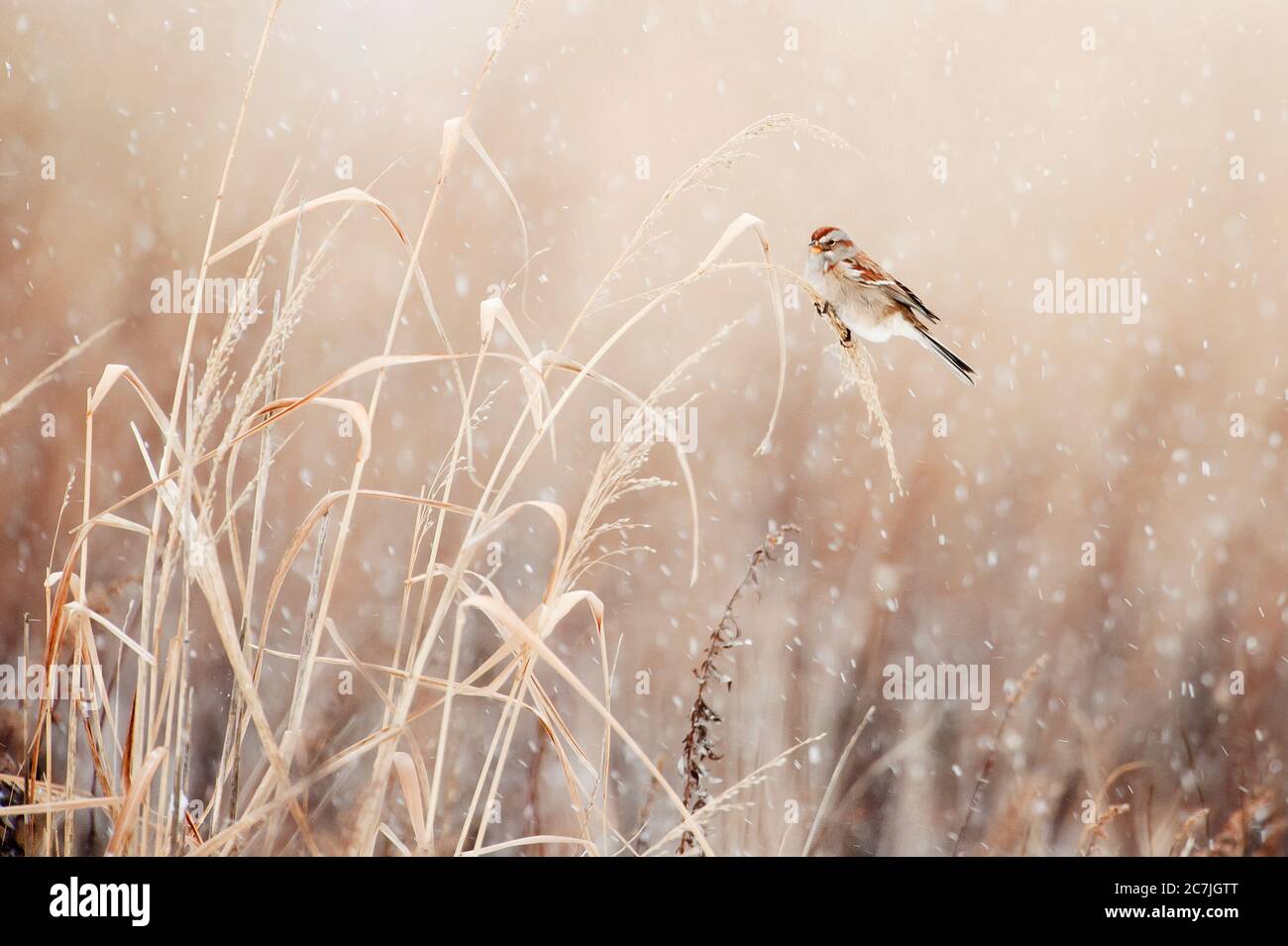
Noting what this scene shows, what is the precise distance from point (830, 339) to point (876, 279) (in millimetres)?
122

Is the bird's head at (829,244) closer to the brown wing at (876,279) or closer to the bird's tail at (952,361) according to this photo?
the brown wing at (876,279)

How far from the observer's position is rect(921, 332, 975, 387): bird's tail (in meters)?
1.46

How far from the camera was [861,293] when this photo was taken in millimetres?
1445

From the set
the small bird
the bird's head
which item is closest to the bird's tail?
the small bird

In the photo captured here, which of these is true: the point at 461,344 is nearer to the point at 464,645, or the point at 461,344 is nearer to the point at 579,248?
the point at 579,248

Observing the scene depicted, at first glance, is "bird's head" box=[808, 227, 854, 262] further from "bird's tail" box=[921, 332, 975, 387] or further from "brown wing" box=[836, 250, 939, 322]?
"bird's tail" box=[921, 332, 975, 387]

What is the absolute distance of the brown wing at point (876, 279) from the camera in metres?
1.45

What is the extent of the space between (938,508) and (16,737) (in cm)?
158

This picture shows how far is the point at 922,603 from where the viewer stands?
150 cm

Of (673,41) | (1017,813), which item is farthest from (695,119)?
(1017,813)

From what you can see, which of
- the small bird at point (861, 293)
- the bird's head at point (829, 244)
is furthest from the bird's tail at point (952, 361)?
the bird's head at point (829, 244)

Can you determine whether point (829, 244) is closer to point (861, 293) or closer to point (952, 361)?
point (861, 293)

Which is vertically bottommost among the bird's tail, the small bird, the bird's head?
the bird's tail

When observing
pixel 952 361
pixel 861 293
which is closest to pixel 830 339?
pixel 861 293
